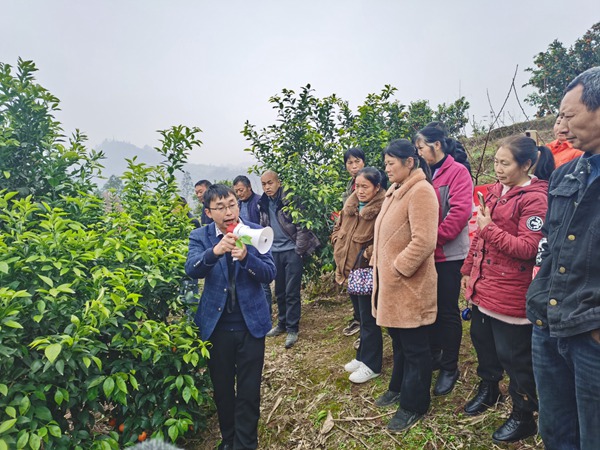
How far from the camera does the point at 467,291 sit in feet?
8.55

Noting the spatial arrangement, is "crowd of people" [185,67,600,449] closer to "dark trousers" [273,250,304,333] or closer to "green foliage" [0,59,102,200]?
"dark trousers" [273,250,304,333]

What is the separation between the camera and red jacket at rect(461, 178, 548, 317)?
221cm

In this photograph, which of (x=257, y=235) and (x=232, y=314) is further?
(x=232, y=314)

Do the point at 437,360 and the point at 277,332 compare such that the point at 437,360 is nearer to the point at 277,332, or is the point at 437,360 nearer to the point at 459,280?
the point at 459,280

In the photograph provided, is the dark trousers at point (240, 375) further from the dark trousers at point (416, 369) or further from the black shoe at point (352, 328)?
the black shoe at point (352, 328)

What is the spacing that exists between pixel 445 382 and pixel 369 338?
70cm

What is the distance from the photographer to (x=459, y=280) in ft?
9.84

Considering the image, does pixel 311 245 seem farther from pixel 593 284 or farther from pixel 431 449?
pixel 593 284

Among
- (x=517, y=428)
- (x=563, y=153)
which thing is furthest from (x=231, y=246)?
(x=563, y=153)

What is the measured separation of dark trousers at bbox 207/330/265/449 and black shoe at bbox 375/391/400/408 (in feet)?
3.27

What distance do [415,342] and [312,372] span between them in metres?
1.52

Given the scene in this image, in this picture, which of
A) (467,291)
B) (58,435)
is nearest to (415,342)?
(467,291)

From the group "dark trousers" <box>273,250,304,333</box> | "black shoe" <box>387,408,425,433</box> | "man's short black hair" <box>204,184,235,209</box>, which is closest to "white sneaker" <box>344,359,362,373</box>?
"black shoe" <box>387,408,425,433</box>

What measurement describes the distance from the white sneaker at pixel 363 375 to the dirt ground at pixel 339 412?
0.14ft
